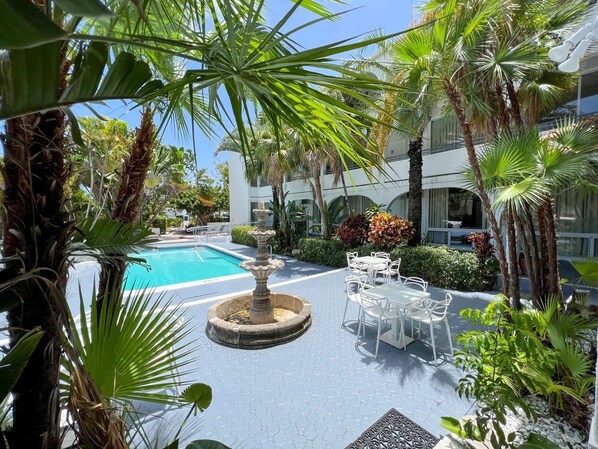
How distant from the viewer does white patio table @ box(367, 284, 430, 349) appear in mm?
4814

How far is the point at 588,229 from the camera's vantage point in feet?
28.8

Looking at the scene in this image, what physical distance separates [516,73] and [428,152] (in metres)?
7.98

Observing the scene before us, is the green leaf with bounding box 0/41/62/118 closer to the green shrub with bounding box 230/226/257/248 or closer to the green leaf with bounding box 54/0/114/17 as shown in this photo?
the green leaf with bounding box 54/0/114/17

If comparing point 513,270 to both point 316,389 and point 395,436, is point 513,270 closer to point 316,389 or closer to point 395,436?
point 395,436

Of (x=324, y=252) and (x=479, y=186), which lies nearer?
(x=479, y=186)

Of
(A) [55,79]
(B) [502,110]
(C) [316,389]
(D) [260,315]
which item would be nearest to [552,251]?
(B) [502,110]

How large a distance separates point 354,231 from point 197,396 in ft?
34.8

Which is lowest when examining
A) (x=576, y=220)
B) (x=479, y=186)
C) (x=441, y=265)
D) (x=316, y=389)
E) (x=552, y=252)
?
(x=316, y=389)

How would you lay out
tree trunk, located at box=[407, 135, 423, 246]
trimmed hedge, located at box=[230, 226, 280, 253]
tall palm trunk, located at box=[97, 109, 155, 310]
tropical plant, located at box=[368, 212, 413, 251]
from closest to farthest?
tall palm trunk, located at box=[97, 109, 155, 310] → tropical plant, located at box=[368, 212, 413, 251] → tree trunk, located at box=[407, 135, 423, 246] → trimmed hedge, located at box=[230, 226, 280, 253]

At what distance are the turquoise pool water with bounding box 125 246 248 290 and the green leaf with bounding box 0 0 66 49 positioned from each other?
10.9 m

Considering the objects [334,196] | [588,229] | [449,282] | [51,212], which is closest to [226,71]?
[51,212]

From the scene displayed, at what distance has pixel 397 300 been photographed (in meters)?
4.89

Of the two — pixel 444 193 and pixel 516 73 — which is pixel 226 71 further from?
pixel 444 193

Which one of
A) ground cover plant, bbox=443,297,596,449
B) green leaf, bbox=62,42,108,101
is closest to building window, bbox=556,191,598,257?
ground cover plant, bbox=443,297,596,449
